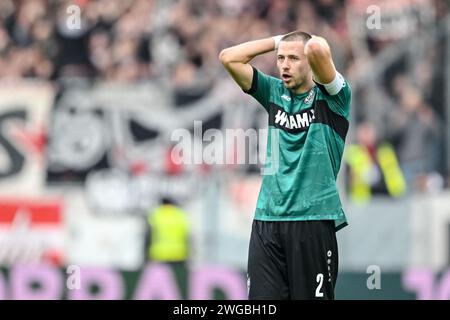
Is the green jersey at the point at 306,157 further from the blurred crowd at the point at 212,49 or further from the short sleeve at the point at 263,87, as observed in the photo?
the blurred crowd at the point at 212,49

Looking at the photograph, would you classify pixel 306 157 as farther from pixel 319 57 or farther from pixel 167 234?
pixel 167 234

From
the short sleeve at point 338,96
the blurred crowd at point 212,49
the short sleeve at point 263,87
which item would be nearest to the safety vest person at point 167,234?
the blurred crowd at point 212,49

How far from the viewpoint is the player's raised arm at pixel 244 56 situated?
24.5ft

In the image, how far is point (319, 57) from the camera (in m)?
6.92

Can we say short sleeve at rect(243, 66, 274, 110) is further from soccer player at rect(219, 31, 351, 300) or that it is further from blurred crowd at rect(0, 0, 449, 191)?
blurred crowd at rect(0, 0, 449, 191)

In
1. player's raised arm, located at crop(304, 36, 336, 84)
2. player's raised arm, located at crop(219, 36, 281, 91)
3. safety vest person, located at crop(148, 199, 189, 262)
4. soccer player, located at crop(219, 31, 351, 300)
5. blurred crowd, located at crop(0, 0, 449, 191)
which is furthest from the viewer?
blurred crowd, located at crop(0, 0, 449, 191)

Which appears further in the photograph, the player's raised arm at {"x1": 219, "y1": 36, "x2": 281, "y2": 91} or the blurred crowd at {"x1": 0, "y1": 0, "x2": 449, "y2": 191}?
the blurred crowd at {"x1": 0, "y1": 0, "x2": 449, "y2": 191}

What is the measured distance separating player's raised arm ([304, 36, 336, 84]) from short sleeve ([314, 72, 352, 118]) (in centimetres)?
14

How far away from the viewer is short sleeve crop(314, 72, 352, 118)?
23.8 ft

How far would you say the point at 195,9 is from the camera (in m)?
15.7

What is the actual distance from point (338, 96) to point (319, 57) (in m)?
0.47

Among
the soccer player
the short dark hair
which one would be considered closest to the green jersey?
the soccer player
